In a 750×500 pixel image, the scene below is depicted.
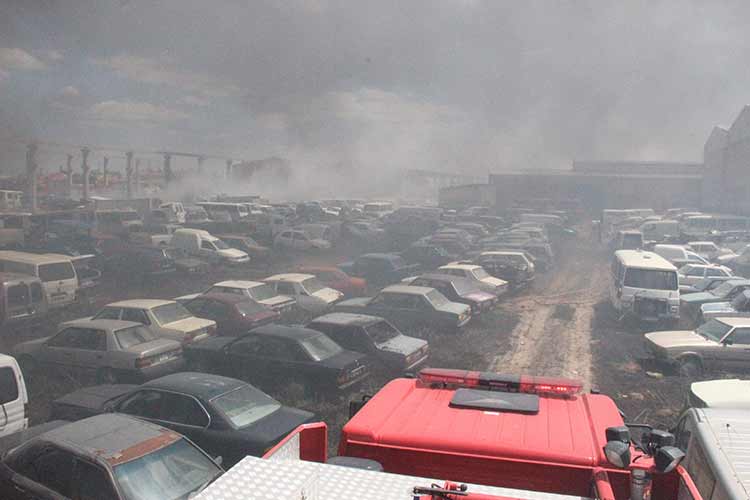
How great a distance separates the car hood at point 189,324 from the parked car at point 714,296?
457 inches

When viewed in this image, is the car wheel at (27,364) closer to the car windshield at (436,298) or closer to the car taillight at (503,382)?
the car windshield at (436,298)

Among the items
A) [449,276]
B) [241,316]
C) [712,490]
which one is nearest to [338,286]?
[449,276]

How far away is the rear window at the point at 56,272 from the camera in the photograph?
1460 centimetres

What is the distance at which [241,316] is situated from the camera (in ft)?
41.2

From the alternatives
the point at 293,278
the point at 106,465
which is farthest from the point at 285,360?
the point at 293,278

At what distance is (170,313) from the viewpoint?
11.9 metres

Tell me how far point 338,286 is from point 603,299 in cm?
802

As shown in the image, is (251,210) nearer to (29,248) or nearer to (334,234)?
(334,234)

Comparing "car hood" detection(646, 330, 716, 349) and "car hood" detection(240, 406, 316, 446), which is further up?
"car hood" detection(646, 330, 716, 349)

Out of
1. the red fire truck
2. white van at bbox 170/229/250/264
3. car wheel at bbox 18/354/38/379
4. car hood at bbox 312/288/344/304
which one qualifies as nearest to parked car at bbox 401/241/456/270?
car hood at bbox 312/288/344/304

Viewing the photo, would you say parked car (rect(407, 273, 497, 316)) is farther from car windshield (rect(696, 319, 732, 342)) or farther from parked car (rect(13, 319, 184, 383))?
parked car (rect(13, 319, 184, 383))

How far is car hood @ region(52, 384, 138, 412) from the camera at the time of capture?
783 centimetres

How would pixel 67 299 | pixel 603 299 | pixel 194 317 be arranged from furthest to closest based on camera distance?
pixel 603 299, pixel 67 299, pixel 194 317

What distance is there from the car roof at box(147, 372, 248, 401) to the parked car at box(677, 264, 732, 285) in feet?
50.3
